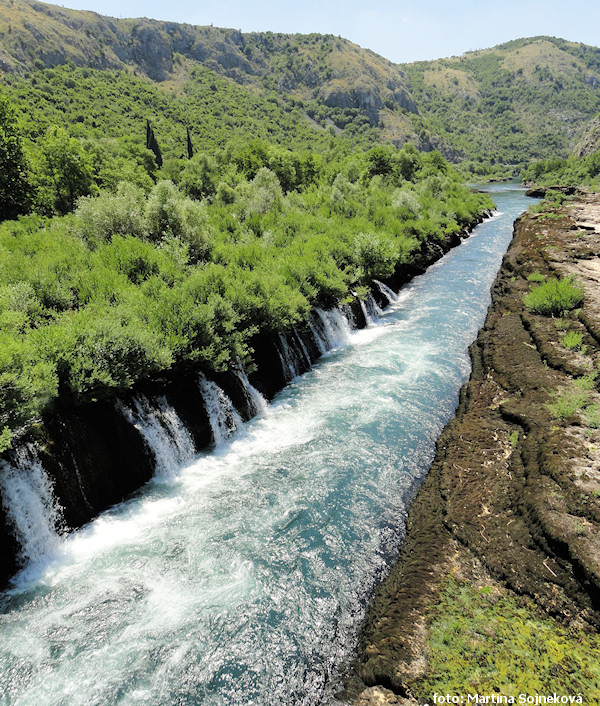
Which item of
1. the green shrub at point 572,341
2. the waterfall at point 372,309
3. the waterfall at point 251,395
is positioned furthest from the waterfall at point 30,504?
the waterfall at point 372,309

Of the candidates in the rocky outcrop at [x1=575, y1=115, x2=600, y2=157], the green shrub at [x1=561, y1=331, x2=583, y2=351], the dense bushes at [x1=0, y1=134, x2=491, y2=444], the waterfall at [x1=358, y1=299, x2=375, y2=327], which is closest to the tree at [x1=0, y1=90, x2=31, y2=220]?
the dense bushes at [x1=0, y1=134, x2=491, y2=444]

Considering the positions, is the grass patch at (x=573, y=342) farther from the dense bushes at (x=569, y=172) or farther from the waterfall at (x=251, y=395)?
the dense bushes at (x=569, y=172)

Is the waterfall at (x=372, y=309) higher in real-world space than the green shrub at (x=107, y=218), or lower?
lower

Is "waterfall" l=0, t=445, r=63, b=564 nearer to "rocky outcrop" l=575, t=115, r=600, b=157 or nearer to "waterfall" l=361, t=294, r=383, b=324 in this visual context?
"waterfall" l=361, t=294, r=383, b=324

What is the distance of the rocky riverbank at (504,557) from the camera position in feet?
24.5

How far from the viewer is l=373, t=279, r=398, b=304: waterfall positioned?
1371 inches

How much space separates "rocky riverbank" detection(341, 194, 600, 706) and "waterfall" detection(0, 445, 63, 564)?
9.14 meters

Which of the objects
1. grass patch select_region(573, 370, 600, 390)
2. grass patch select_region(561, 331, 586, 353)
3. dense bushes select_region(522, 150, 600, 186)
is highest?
dense bushes select_region(522, 150, 600, 186)

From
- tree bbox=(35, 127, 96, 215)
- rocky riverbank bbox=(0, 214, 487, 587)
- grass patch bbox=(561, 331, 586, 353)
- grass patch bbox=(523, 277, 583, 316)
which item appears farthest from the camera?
tree bbox=(35, 127, 96, 215)

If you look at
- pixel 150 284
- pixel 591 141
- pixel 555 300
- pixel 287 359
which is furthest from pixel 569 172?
pixel 150 284

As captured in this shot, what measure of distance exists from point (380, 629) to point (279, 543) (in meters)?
3.70

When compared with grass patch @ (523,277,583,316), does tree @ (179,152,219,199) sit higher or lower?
higher

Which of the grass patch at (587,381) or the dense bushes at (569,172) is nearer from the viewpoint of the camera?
the grass patch at (587,381)

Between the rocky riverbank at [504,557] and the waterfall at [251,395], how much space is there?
336 inches
